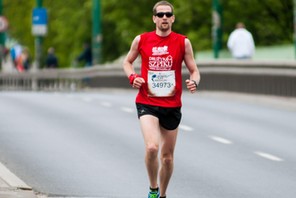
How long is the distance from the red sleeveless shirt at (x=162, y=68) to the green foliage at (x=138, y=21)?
43.6 meters

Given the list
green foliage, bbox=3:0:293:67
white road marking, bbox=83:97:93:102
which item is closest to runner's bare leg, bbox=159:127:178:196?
white road marking, bbox=83:97:93:102

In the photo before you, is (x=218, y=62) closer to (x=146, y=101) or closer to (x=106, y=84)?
(x=106, y=84)

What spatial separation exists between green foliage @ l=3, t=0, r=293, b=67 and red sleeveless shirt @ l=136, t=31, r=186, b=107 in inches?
1717

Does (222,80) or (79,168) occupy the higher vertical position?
(79,168)

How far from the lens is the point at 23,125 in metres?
19.2

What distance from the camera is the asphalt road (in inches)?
462

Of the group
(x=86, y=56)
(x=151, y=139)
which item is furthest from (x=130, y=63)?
(x=86, y=56)

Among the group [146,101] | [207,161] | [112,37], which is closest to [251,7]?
[112,37]

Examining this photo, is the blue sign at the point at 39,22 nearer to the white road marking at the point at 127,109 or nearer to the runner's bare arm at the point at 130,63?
the white road marking at the point at 127,109

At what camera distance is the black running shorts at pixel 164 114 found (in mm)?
9938

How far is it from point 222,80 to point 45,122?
10161 millimetres

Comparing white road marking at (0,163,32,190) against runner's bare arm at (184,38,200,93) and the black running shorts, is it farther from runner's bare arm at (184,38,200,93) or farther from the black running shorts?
runner's bare arm at (184,38,200,93)

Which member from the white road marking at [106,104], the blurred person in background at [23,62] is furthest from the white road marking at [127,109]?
the blurred person in background at [23,62]

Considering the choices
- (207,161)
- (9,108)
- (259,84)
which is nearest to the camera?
(207,161)
